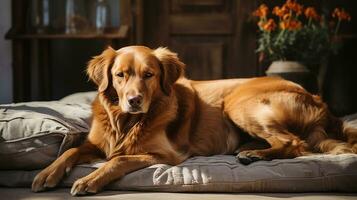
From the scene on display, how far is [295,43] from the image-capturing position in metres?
3.95

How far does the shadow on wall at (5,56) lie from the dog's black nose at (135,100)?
96.3 inches

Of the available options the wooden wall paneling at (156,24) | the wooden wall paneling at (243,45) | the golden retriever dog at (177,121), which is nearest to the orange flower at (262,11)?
the wooden wall paneling at (243,45)

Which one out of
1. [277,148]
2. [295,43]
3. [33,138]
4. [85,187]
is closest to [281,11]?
[295,43]

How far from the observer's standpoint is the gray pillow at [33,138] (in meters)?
2.25

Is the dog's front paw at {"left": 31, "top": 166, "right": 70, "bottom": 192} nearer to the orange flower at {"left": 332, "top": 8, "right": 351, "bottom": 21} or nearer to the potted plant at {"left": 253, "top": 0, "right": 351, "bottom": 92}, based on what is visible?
the potted plant at {"left": 253, "top": 0, "right": 351, "bottom": 92}

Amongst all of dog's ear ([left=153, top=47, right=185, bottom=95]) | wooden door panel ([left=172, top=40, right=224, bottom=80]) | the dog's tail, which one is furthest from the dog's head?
wooden door panel ([left=172, top=40, right=224, bottom=80])

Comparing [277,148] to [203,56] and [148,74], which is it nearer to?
[148,74]

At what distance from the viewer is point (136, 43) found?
4.30m

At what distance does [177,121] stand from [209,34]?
6.38 ft

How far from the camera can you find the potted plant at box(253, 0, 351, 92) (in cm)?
387

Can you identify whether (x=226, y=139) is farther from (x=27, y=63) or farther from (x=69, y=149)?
(x=27, y=63)

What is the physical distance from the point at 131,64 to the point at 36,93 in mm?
2448

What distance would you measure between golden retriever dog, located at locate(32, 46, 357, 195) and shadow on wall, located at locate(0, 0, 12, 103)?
207cm

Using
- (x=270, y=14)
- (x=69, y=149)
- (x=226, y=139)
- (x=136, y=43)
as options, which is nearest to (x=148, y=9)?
(x=136, y=43)
